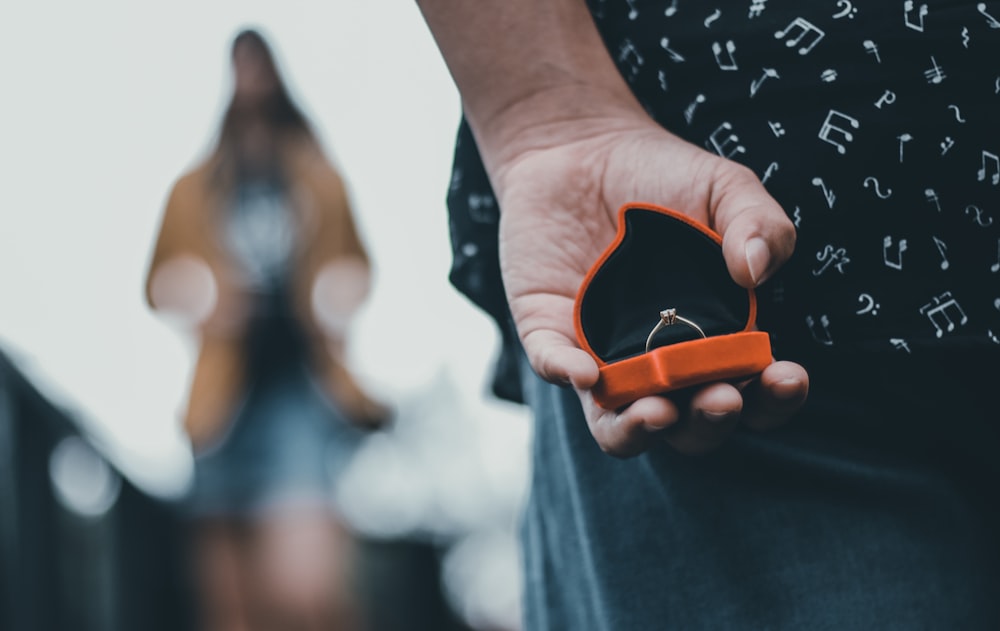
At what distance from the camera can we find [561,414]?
0.70 metres

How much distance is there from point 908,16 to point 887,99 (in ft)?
0.16

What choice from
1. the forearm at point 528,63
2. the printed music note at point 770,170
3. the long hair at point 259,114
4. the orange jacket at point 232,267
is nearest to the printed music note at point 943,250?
the printed music note at point 770,170

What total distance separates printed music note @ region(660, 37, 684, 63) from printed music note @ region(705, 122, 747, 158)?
2.0 inches

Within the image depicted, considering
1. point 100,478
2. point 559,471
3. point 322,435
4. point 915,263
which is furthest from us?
point 100,478

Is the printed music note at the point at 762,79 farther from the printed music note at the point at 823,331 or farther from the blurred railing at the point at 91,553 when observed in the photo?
the blurred railing at the point at 91,553

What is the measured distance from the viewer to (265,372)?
232 cm

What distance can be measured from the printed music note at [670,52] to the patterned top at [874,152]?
2 cm

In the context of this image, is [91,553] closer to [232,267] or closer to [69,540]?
[69,540]

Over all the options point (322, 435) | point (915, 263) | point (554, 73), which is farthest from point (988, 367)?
point (322, 435)

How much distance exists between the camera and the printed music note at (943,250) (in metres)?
0.61

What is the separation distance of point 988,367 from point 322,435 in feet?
5.95

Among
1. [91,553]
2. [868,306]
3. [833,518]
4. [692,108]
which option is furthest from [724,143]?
[91,553]

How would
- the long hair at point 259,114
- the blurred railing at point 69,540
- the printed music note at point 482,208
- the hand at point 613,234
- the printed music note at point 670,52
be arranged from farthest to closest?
the long hair at point 259,114 → the blurred railing at point 69,540 → the printed music note at point 482,208 → the printed music note at point 670,52 → the hand at point 613,234

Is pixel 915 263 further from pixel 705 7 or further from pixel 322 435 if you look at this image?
pixel 322 435
